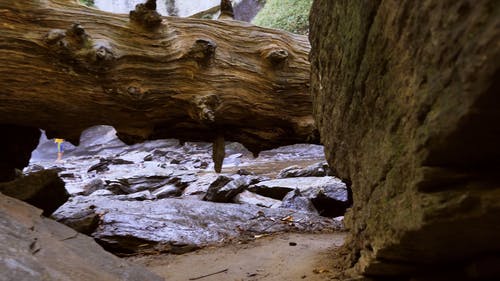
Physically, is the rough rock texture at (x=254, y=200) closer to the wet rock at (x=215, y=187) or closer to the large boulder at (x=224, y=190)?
the large boulder at (x=224, y=190)

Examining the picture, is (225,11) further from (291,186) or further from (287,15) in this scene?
(287,15)

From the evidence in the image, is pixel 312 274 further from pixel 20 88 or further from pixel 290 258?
pixel 20 88

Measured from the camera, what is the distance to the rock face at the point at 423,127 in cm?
102

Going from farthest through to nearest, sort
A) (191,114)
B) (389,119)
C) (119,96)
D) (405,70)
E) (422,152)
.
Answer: (191,114)
(119,96)
(389,119)
(405,70)
(422,152)

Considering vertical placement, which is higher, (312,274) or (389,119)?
(389,119)

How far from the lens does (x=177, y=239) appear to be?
170 inches

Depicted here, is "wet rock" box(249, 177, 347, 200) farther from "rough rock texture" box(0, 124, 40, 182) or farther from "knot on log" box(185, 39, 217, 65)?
"rough rock texture" box(0, 124, 40, 182)

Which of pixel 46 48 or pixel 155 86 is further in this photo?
pixel 155 86

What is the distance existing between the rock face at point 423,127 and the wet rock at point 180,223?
2.51 metres

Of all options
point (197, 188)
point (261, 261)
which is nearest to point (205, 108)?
point (261, 261)

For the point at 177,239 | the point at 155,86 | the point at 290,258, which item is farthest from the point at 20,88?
the point at 290,258

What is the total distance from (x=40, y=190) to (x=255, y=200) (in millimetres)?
3211

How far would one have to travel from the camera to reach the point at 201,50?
4129 millimetres

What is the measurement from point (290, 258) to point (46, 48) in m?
2.83
